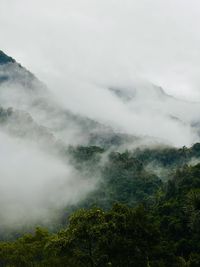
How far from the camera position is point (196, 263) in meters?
46.8

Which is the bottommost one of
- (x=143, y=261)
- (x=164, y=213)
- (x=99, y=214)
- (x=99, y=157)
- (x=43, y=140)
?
(x=143, y=261)

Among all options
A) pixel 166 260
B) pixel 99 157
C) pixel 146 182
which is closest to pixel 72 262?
pixel 166 260

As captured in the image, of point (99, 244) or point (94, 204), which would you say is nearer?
A: point (99, 244)

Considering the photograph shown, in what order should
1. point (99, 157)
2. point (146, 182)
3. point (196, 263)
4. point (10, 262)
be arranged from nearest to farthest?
point (10, 262), point (196, 263), point (146, 182), point (99, 157)

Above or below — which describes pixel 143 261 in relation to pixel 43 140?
below

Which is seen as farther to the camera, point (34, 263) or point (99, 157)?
point (99, 157)

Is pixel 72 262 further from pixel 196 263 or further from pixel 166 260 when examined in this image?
pixel 196 263

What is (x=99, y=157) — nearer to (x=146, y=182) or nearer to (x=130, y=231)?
(x=146, y=182)

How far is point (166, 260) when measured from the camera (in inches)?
1672

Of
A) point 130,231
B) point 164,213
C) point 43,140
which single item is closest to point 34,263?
point 130,231

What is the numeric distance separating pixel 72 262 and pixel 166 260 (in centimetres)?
906

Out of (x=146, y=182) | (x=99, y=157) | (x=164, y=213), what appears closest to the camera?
(x=164, y=213)

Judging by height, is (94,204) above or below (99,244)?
above

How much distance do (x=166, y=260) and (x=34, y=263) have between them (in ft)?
34.4
